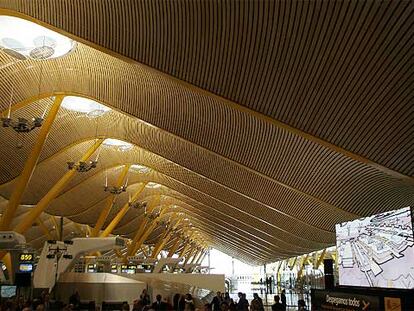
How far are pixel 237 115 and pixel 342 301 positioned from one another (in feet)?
24.9

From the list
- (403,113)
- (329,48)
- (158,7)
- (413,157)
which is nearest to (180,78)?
(158,7)

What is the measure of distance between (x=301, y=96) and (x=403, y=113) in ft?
8.53

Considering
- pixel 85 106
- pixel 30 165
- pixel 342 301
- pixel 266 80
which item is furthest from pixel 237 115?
pixel 85 106

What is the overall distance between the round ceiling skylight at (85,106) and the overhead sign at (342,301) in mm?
14538

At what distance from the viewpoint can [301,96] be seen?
12.8m

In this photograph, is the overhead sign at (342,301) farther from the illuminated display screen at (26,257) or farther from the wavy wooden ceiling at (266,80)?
the illuminated display screen at (26,257)

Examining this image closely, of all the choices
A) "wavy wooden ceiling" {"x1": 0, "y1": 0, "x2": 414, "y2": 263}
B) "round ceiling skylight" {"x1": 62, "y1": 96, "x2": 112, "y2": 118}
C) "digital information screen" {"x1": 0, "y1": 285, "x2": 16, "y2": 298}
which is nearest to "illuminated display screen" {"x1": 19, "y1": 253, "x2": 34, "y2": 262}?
"digital information screen" {"x1": 0, "y1": 285, "x2": 16, "y2": 298}

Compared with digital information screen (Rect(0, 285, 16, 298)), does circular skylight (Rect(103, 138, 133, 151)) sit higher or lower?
higher

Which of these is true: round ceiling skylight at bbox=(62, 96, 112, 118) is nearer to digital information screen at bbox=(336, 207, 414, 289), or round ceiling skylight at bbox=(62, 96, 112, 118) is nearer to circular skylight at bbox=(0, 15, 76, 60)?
circular skylight at bbox=(0, 15, 76, 60)

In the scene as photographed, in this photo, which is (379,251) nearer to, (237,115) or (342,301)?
(342,301)

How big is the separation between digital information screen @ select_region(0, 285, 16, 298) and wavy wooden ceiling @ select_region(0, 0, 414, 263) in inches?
294

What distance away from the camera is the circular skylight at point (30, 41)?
17594mm

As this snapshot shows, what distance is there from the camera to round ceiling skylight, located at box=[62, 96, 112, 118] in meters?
25.3

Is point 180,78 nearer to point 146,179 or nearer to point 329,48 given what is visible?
point 329,48
